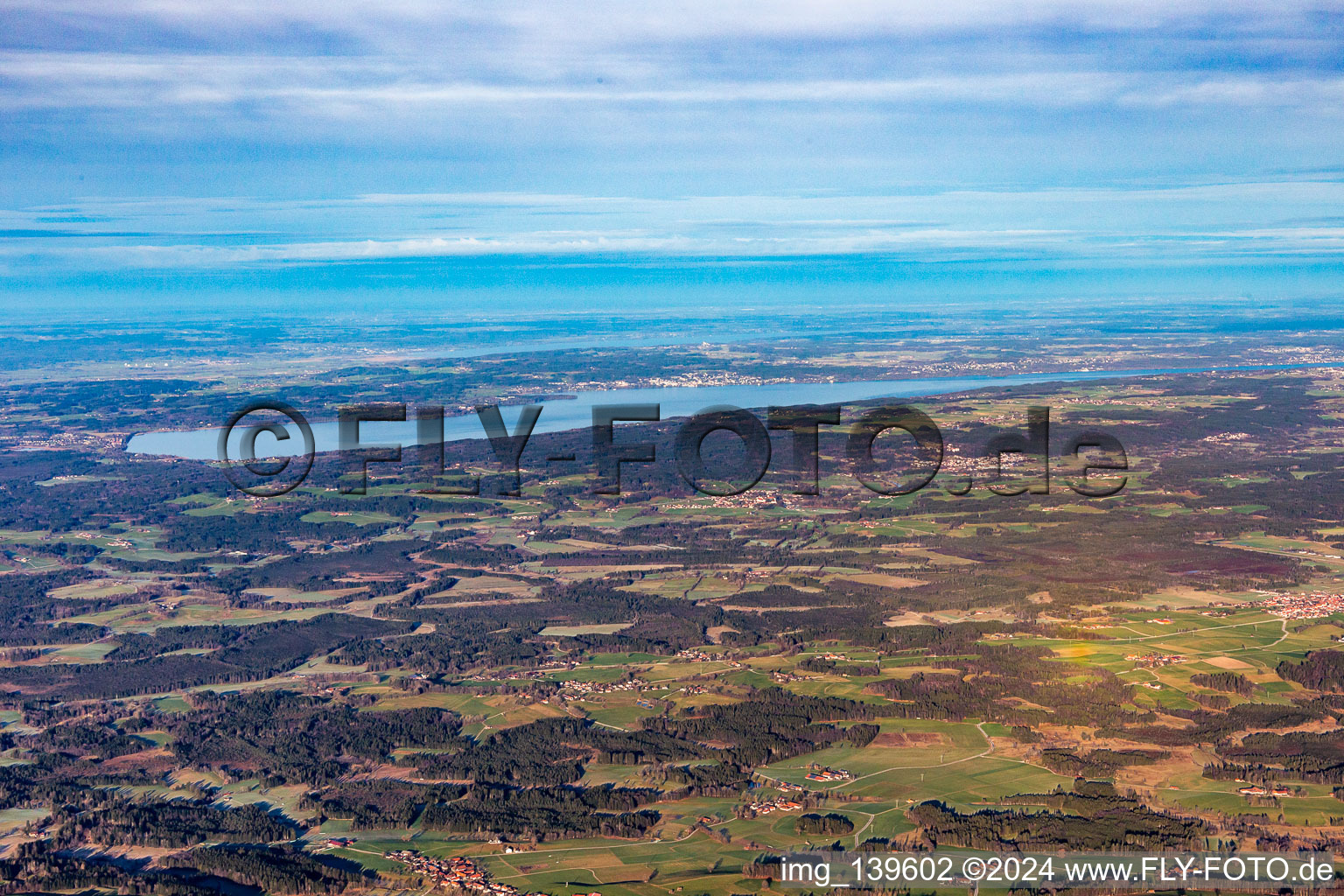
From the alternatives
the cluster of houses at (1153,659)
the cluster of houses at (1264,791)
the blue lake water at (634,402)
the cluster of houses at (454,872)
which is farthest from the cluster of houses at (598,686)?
the blue lake water at (634,402)

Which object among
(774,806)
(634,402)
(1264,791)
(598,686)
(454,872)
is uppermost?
(634,402)

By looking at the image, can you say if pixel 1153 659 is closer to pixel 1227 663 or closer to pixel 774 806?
pixel 1227 663

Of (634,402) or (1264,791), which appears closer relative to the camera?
(1264,791)

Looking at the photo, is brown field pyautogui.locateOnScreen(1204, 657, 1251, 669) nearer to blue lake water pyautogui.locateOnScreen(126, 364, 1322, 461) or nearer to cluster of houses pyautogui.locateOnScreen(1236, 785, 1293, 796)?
cluster of houses pyautogui.locateOnScreen(1236, 785, 1293, 796)

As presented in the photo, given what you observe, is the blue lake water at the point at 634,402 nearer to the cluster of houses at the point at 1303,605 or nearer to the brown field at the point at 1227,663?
the cluster of houses at the point at 1303,605

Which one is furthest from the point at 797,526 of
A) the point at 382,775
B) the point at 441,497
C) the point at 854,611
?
the point at 382,775

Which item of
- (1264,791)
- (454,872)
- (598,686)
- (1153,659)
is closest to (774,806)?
(454,872)

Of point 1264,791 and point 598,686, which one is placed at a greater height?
point 598,686

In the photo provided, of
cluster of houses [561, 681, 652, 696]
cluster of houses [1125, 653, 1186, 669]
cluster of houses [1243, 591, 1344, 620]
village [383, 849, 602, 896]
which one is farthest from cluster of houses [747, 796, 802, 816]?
cluster of houses [1243, 591, 1344, 620]
